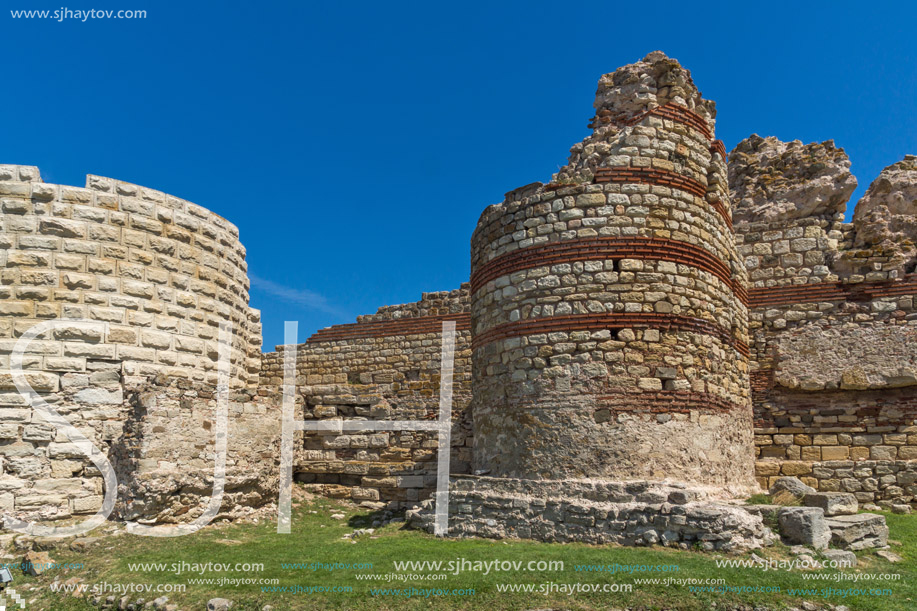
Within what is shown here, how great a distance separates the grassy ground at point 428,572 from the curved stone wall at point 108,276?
7.95 ft

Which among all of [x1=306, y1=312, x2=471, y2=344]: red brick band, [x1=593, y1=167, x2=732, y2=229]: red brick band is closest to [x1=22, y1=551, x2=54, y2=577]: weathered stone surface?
[x1=593, y1=167, x2=732, y2=229]: red brick band

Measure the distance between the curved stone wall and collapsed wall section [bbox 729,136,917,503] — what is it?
332 inches

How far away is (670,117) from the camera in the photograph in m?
9.19

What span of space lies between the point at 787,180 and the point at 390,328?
29.8 ft

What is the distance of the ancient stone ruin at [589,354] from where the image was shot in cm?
805

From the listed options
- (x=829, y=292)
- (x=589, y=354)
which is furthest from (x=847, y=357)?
(x=589, y=354)

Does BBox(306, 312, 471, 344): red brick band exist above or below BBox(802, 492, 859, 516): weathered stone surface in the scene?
above

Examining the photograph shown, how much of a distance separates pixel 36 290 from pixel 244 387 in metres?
3.23

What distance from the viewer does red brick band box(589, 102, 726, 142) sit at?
30.1 feet

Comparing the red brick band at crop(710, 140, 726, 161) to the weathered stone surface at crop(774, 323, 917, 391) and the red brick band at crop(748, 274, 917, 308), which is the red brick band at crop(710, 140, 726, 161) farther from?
the weathered stone surface at crop(774, 323, 917, 391)

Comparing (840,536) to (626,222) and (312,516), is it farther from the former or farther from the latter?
(312,516)

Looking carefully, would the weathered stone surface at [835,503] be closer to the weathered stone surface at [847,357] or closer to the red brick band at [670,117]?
the weathered stone surface at [847,357]
